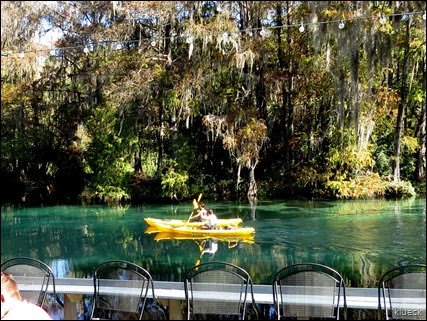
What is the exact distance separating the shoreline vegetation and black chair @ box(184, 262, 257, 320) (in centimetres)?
1305

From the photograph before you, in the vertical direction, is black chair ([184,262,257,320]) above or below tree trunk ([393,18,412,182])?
below

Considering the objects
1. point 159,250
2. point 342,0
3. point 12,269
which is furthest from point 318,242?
point 342,0

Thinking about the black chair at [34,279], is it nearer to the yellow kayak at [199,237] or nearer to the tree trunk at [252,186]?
the yellow kayak at [199,237]

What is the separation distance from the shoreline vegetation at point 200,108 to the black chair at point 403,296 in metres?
12.9

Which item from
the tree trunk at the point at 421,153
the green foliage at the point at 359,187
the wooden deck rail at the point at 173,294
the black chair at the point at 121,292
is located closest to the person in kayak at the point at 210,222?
the wooden deck rail at the point at 173,294

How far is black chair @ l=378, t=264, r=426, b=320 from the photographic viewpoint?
2.92 metres

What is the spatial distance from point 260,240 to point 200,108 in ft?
29.4

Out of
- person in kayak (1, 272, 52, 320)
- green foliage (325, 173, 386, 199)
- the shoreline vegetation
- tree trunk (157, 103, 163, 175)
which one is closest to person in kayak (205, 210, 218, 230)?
the shoreline vegetation

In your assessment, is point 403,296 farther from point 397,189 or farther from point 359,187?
point 397,189

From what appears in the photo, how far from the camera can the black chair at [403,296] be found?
9.57 ft

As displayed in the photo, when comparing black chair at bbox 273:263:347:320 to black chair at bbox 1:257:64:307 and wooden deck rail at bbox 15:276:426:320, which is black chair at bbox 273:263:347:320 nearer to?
wooden deck rail at bbox 15:276:426:320

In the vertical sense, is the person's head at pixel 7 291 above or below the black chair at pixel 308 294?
above

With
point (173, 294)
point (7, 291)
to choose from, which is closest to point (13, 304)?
point (7, 291)

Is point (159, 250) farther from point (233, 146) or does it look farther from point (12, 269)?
point (233, 146)
